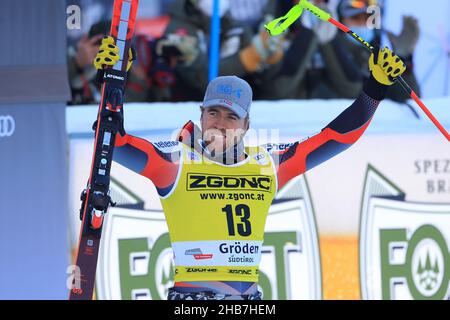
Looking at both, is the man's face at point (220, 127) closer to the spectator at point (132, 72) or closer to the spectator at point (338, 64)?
the spectator at point (132, 72)

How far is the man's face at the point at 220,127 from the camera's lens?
471cm

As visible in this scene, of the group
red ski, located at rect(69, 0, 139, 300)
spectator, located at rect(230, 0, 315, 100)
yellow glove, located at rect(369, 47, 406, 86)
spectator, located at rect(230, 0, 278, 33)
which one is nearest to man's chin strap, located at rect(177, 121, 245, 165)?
red ski, located at rect(69, 0, 139, 300)

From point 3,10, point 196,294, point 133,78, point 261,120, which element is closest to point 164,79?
point 133,78

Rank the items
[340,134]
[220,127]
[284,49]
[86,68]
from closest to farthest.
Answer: [220,127]
[340,134]
[86,68]
[284,49]

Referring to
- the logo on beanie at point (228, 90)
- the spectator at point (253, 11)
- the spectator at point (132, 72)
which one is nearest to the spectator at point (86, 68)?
the spectator at point (132, 72)

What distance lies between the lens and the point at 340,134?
4859 millimetres

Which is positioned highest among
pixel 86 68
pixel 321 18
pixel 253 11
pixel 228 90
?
pixel 253 11

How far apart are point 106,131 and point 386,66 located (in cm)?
115

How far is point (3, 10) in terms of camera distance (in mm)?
5680

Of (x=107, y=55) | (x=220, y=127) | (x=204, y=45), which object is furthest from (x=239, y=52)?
(x=107, y=55)

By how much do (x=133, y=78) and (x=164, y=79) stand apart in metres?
0.18

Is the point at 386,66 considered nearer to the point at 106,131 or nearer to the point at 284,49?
the point at 106,131

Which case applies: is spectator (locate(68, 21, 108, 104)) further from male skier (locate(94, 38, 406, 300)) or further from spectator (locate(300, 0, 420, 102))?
male skier (locate(94, 38, 406, 300))

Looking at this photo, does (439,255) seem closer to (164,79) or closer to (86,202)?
(164,79)
